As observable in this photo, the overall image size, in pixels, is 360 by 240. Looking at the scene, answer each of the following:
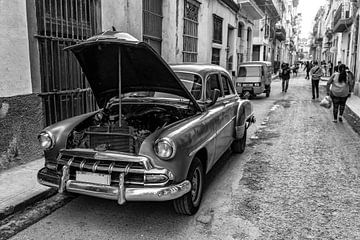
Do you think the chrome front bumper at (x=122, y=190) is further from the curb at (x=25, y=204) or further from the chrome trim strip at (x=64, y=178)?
the curb at (x=25, y=204)

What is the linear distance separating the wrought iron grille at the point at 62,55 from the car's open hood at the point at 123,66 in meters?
1.47

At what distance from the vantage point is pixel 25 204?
412 centimetres

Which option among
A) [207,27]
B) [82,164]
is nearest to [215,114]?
[82,164]

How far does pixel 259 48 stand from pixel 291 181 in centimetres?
3136

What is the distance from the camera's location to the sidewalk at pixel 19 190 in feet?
13.1

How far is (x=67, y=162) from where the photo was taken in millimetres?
3646

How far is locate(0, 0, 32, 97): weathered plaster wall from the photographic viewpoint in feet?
16.9

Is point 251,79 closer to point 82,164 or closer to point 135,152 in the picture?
point 135,152

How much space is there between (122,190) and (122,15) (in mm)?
6213

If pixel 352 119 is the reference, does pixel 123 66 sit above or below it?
above

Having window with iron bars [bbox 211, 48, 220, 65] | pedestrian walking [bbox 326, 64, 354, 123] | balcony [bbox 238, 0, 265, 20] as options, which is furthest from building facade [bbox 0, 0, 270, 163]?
balcony [bbox 238, 0, 265, 20]

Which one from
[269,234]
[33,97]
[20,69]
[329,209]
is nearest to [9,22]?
[20,69]

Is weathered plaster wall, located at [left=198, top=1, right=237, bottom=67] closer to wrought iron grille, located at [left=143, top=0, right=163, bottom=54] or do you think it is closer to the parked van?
the parked van

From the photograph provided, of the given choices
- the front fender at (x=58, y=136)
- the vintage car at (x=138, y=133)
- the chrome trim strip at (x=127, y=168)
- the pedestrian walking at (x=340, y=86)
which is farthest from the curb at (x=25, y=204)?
the pedestrian walking at (x=340, y=86)
